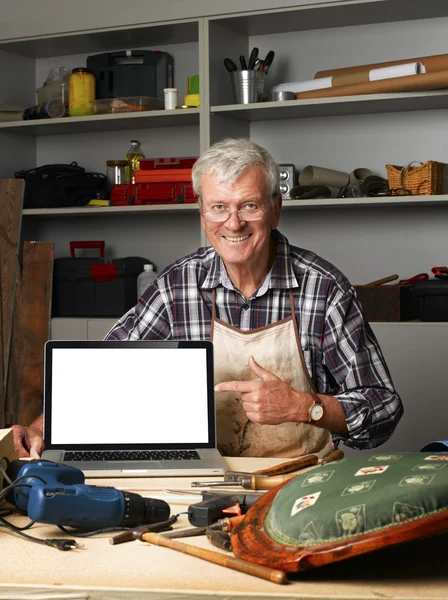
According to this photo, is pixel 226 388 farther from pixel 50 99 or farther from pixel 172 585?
pixel 50 99

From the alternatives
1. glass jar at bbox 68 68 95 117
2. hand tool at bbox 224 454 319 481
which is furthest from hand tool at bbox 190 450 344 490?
glass jar at bbox 68 68 95 117

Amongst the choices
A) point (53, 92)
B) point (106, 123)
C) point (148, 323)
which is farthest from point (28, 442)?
point (53, 92)

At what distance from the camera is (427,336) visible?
317 centimetres

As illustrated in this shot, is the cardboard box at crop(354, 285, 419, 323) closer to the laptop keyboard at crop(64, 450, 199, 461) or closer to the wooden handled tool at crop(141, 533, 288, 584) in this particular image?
the laptop keyboard at crop(64, 450, 199, 461)

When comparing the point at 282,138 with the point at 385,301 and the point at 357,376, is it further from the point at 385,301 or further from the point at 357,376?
the point at 357,376

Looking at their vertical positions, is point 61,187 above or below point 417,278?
above

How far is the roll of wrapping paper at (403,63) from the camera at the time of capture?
10.4 ft

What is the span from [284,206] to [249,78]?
22.9 inches

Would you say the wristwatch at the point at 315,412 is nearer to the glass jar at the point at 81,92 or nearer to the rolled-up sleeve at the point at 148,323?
the rolled-up sleeve at the point at 148,323

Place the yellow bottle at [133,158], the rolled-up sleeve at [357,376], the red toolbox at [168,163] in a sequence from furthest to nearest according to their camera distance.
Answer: the yellow bottle at [133,158]
the red toolbox at [168,163]
the rolled-up sleeve at [357,376]

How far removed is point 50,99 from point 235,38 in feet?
3.14

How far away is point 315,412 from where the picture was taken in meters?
1.76

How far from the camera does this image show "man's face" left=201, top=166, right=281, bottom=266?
1991 millimetres

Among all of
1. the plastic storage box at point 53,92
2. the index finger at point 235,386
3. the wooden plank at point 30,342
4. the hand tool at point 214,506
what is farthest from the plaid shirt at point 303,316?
the plastic storage box at point 53,92
